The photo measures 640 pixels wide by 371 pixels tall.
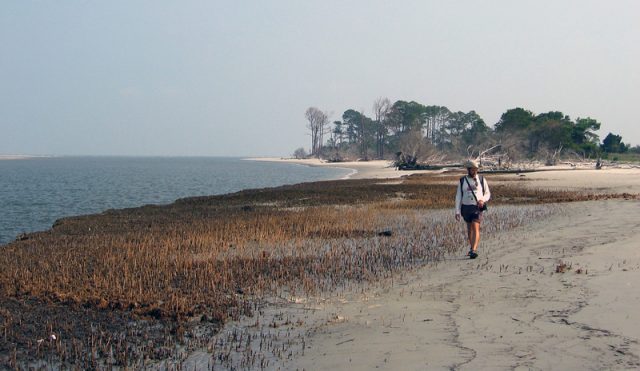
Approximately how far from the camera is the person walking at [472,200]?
10.1 meters

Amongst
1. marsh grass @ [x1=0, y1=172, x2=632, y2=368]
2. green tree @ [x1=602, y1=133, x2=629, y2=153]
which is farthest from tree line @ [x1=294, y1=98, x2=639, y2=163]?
marsh grass @ [x1=0, y1=172, x2=632, y2=368]

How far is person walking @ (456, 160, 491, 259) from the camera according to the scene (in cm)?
1007

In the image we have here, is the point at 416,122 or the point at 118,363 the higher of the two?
the point at 416,122

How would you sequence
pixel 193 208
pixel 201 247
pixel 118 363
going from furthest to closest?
1. pixel 193 208
2. pixel 201 247
3. pixel 118 363

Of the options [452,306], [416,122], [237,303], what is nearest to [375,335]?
[452,306]

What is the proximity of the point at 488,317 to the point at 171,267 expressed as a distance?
19.6ft

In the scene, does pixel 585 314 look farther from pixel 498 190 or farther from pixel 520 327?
pixel 498 190

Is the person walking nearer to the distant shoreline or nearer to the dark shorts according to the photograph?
the dark shorts

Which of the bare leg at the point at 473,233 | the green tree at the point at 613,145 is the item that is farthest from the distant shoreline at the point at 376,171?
the bare leg at the point at 473,233

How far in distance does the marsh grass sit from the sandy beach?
0.84 meters

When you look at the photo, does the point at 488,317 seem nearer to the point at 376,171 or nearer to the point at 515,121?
the point at 376,171

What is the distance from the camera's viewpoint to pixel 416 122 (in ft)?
344

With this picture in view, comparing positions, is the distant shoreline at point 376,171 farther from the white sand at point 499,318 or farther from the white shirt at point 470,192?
the white sand at point 499,318

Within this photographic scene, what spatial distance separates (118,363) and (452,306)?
4022 millimetres
